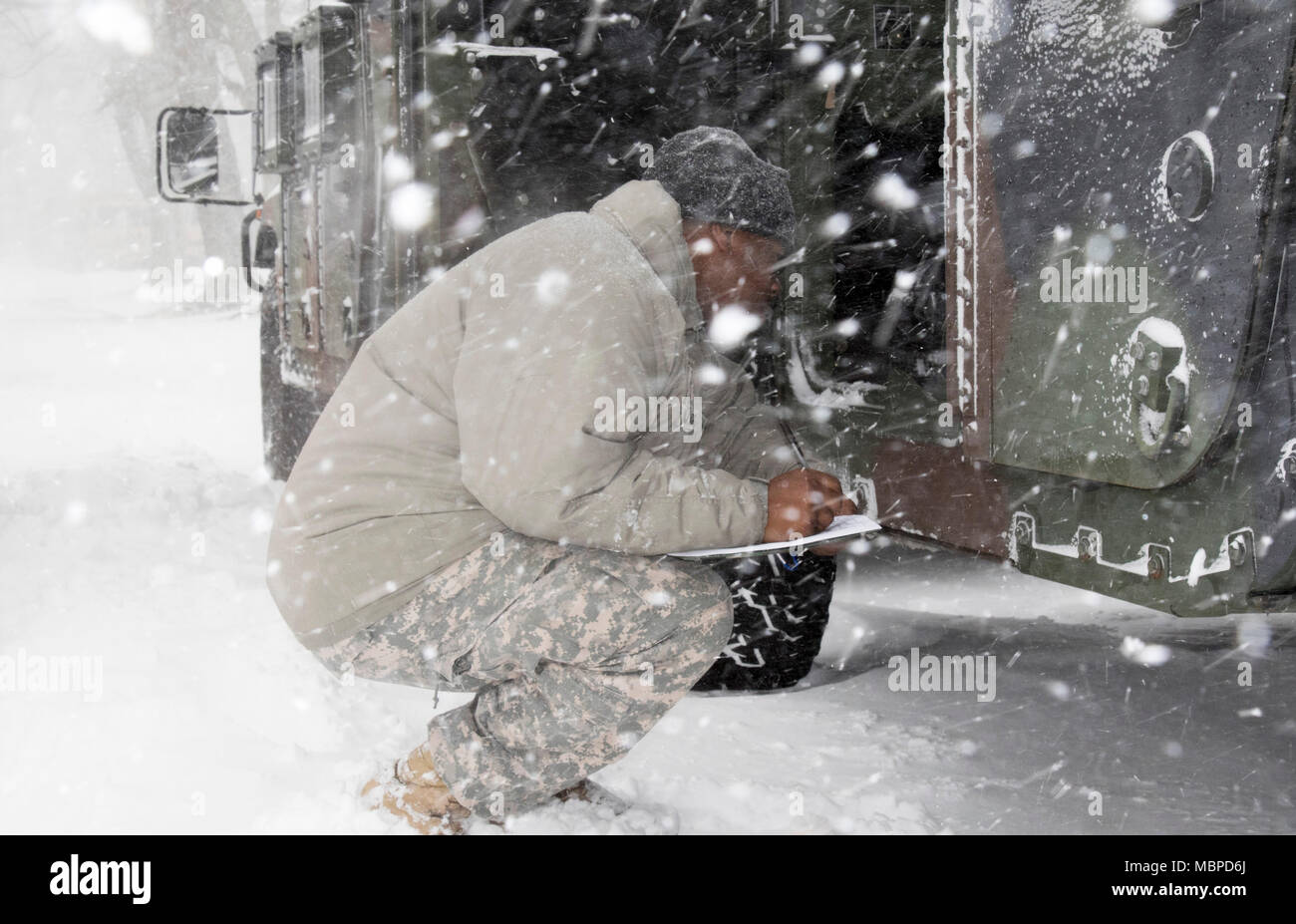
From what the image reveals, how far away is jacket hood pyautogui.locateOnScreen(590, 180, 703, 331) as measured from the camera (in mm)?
2150

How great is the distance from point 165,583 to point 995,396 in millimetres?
2833

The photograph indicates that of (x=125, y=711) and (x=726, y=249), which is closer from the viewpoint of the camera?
(x=726, y=249)

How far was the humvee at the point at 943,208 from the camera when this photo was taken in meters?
1.91

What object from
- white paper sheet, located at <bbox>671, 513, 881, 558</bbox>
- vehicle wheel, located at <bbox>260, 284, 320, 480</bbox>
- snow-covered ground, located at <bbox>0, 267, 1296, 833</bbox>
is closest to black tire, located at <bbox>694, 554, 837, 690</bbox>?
snow-covered ground, located at <bbox>0, 267, 1296, 833</bbox>

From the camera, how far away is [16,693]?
9.47 ft

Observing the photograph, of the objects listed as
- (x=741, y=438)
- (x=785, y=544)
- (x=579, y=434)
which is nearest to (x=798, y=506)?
(x=785, y=544)

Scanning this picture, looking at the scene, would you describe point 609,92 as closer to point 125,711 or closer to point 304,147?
point 304,147

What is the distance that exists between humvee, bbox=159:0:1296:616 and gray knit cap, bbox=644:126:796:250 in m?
0.51

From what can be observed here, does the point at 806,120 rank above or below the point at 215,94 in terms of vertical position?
below

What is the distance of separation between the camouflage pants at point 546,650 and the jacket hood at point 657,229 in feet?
1.66

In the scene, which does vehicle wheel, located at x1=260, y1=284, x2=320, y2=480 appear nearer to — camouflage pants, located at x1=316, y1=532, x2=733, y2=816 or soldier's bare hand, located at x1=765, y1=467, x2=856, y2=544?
camouflage pants, located at x1=316, y1=532, x2=733, y2=816

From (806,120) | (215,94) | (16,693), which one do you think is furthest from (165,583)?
(215,94)

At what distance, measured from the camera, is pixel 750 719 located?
2906 mm

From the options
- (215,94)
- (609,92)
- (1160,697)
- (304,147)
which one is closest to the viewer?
(1160,697)
